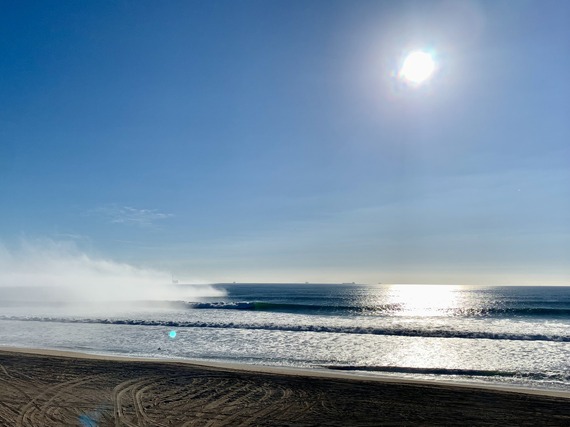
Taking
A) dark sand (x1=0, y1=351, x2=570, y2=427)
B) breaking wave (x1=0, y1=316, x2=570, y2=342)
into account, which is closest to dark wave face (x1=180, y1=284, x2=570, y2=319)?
breaking wave (x1=0, y1=316, x2=570, y2=342)

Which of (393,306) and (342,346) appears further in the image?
(393,306)

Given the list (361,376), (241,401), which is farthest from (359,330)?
(241,401)

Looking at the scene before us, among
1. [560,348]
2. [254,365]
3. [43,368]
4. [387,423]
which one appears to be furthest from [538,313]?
[43,368]

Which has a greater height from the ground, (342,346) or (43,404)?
(43,404)

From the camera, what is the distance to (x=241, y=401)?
1075 centimetres

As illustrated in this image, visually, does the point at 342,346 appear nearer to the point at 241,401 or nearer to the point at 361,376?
the point at 361,376

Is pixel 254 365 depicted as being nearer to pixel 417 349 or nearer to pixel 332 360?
pixel 332 360

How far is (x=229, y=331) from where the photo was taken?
92.9ft

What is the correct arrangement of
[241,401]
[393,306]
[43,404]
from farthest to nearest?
[393,306]
[241,401]
[43,404]

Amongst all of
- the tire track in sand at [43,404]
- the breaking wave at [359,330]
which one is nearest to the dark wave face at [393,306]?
the breaking wave at [359,330]

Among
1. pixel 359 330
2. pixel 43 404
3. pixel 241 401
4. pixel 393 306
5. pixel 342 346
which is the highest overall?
pixel 43 404

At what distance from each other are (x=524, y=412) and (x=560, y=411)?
93cm

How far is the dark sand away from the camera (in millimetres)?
9164

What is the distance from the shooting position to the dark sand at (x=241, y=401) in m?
9.16
